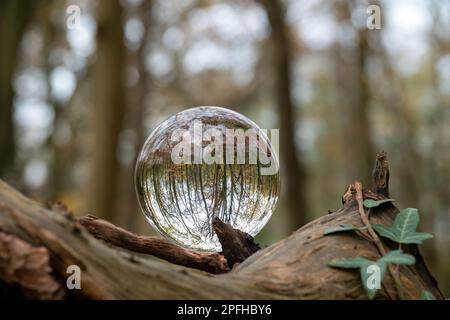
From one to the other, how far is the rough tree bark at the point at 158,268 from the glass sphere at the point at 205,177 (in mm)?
432

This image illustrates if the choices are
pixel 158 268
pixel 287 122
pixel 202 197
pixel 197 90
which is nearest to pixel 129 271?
pixel 158 268

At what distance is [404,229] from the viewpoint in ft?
5.97

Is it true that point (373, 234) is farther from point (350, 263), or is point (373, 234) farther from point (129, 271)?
point (129, 271)

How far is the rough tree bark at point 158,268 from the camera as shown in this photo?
1498mm

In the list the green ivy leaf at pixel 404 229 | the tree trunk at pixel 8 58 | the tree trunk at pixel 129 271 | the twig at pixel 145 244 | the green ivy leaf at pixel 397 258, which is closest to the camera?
the tree trunk at pixel 129 271

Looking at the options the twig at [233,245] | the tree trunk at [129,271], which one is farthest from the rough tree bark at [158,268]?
the twig at [233,245]

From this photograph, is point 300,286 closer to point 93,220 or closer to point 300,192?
point 93,220

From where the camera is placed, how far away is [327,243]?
1.81 m

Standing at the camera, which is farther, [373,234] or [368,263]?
[373,234]

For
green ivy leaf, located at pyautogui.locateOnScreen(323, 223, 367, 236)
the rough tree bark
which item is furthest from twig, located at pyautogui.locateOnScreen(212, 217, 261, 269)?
green ivy leaf, located at pyautogui.locateOnScreen(323, 223, 367, 236)

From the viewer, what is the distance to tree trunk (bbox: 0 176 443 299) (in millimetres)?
1494

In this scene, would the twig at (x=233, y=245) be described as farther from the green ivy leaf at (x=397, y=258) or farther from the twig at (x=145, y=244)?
the green ivy leaf at (x=397, y=258)

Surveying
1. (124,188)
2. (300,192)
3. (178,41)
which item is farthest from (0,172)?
(178,41)

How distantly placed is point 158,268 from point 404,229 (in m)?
0.79
